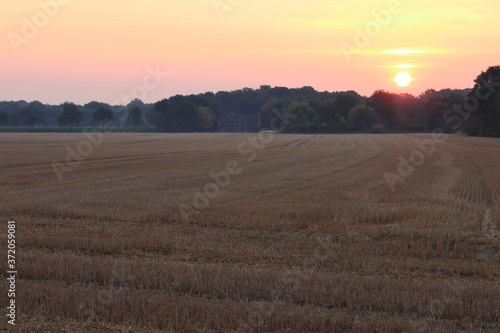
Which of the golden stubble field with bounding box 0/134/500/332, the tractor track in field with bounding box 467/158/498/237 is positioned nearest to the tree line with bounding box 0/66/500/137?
the tractor track in field with bounding box 467/158/498/237

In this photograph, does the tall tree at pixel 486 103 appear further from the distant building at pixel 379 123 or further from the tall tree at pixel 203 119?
the tall tree at pixel 203 119

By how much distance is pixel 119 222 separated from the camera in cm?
1708

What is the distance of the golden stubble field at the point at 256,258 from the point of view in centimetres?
886

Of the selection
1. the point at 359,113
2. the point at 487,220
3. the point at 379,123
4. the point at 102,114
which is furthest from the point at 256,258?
the point at 102,114

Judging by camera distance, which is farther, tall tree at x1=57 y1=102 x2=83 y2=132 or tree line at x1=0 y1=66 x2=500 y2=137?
tall tree at x1=57 y1=102 x2=83 y2=132

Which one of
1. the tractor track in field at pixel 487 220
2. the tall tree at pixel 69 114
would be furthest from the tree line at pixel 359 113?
the tractor track in field at pixel 487 220

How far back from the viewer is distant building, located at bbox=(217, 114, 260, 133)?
190150 mm

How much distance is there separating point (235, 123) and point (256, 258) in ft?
595

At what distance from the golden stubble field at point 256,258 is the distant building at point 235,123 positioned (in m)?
165

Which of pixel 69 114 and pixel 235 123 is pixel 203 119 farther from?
pixel 69 114

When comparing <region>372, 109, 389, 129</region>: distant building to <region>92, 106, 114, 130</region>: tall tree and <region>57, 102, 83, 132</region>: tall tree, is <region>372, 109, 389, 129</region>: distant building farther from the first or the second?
<region>57, 102, 83, 132</region>: tall tree

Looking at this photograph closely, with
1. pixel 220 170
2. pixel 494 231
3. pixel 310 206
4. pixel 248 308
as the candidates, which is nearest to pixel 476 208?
pixel 494 231

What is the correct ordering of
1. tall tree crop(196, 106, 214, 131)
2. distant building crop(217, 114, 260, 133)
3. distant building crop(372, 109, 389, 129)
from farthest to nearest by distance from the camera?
distant building crop(217, 114, 260, 133)
tall tree crop(196, 106, 214, 131)
distant building crop(372, 109, 389, 129)

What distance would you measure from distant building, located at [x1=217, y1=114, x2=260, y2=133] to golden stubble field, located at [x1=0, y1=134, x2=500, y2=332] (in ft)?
540
